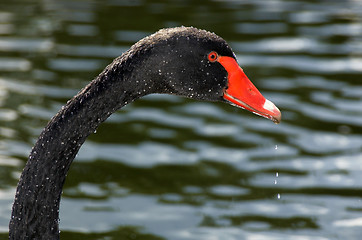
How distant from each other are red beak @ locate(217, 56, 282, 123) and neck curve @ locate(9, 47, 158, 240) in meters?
0.59

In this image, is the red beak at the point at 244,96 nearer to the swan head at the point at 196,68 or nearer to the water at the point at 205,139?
the swan head at the point at 196,68

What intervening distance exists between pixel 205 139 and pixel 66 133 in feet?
12.1

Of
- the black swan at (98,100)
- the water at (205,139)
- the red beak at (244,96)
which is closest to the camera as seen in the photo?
the black swan at (98,100)

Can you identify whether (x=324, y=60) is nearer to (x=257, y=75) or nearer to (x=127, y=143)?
(x=257, y=75)

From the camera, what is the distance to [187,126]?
8734mm

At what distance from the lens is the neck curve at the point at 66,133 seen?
486cm

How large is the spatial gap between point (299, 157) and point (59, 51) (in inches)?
174

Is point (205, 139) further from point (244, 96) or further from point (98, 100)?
point (98, 100)

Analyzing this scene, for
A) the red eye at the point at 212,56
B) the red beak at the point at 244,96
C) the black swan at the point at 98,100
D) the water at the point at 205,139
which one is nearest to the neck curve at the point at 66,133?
the black swan at the point at 98,100

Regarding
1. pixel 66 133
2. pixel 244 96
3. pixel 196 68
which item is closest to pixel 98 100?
pixel 66 133

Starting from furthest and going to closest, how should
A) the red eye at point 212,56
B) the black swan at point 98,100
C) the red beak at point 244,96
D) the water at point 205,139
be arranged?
the water at point 205,139
the red beak at point 244,96
the red eye at point 212,56
the black swan at point 98,100

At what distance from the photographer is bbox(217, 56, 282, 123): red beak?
5223 millimetres

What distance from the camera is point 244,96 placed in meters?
5.27

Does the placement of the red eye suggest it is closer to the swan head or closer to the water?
the swan head
